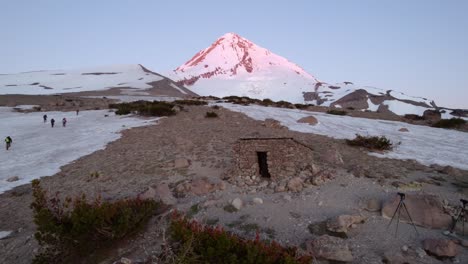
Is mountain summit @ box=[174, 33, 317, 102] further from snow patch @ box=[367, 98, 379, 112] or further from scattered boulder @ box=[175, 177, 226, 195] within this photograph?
scattered boulder @ box=[175, 177, 226, 195]

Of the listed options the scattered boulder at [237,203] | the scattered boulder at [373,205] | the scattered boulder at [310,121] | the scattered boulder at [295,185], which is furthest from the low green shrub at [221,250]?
the scattered boulder at [310,121]

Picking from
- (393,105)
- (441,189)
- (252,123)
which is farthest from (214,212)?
(393,105)

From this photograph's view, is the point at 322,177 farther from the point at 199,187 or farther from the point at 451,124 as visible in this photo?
the point at 451,124

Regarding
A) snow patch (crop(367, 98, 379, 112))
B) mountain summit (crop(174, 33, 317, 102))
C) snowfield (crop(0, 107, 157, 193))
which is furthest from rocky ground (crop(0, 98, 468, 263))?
mountain summit (crop(174, 33, 317, 102))

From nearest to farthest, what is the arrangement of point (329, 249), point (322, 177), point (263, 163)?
point (329, 249) < point (322, 177) < point (263, 163)

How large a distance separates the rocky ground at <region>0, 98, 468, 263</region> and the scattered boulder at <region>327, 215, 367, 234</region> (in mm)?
27

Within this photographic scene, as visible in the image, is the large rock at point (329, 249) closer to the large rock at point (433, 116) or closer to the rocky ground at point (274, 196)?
the rocky ground at point (274, 196)

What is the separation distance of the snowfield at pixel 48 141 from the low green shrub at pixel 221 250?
928 centimetres

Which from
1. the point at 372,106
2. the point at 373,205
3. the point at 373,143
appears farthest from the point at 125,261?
the point at 372,106

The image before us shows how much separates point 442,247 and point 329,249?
7.67 feet

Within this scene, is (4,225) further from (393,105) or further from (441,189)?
(393,105)

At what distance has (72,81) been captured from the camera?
8456cm

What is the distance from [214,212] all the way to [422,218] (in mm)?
5287

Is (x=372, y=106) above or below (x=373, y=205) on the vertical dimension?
above
